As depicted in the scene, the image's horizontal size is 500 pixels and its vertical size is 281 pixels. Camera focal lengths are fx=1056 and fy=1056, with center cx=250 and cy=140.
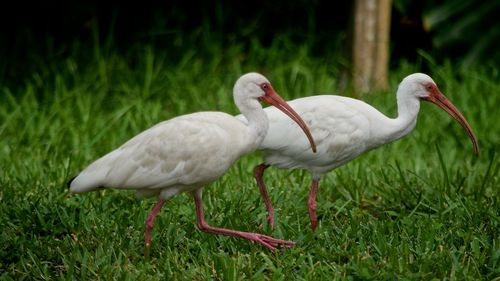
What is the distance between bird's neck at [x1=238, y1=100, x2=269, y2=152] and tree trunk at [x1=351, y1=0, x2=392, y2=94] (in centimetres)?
366

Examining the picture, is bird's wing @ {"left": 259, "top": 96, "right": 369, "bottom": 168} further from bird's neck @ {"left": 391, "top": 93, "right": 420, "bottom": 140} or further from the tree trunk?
the tree trunk

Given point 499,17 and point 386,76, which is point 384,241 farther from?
point 499,17

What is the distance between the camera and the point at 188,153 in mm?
5719

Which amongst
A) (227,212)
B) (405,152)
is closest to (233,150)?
(227,212)

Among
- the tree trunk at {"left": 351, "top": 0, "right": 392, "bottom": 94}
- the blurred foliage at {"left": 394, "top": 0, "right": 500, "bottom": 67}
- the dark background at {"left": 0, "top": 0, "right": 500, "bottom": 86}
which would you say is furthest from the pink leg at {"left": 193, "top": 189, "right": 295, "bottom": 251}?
the blurred foliage at {"left": 394, "top": 0, "right": 500, "bottom": 67}

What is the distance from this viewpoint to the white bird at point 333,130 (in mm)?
6305

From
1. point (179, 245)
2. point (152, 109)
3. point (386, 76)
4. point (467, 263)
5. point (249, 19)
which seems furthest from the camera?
point (249, 19)

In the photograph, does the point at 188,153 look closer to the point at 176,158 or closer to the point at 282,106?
the point at 176,158

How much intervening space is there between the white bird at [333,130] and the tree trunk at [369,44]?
9.70ft

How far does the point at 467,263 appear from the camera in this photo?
5586mm

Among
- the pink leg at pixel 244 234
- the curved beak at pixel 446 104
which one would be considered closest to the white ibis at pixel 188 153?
the pink leg at pixel 244 234

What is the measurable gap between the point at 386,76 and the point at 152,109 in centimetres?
229

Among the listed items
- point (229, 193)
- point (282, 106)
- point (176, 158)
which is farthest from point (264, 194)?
point (176, 158)

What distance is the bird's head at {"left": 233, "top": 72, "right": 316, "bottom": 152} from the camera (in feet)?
19.5
